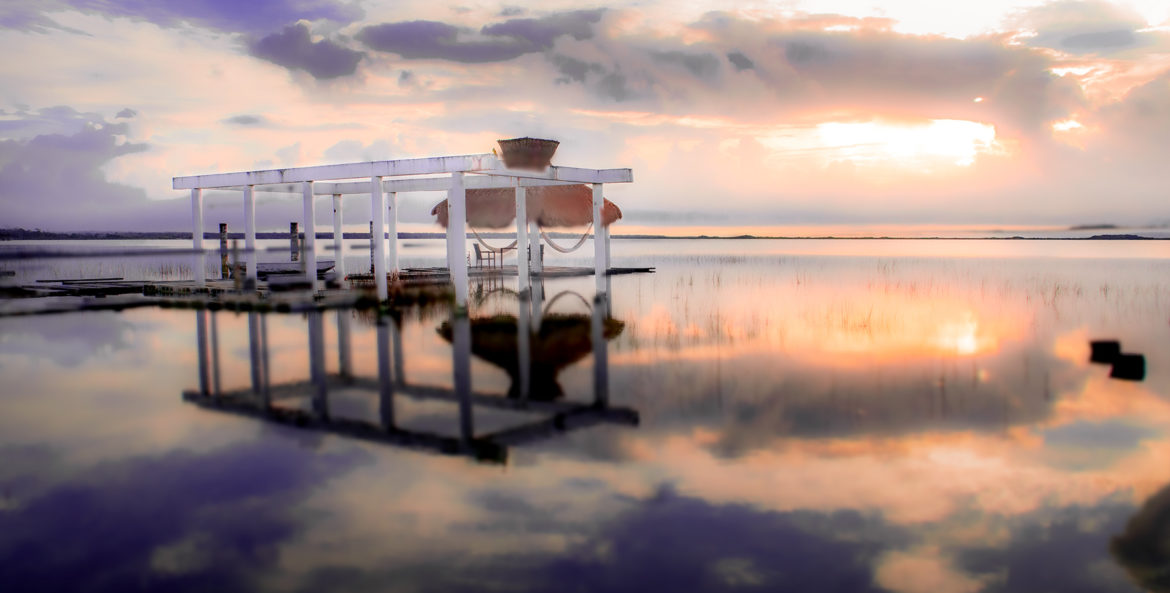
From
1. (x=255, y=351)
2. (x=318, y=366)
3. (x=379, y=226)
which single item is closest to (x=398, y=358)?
(x=318, y=366)

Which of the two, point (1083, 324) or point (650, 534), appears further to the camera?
point (1083, 324)

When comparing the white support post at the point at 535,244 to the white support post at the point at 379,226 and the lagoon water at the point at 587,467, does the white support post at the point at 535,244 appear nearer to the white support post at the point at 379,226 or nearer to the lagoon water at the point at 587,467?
the white support post at the point at 379,226

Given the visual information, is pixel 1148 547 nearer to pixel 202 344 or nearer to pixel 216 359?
pixel 216 359

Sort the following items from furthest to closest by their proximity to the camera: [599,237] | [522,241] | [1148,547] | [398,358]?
1. [599,237]
2. [522,241]
3. [398,358]
4. [1148,547]

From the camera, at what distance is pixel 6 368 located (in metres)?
10.1

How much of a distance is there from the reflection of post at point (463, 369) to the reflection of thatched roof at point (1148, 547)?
4.02m

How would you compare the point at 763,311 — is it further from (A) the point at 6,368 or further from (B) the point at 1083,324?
(A) the point at 6,368

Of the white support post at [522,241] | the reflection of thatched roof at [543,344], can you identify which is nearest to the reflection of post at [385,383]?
the reflection of thatched roof at [543,344]

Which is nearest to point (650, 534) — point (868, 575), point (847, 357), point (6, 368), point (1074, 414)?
point (868, 575)

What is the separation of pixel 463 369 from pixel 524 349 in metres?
1.60

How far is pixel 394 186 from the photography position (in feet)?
66.2

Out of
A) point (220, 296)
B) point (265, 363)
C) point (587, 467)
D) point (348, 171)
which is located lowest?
point (587, 467)

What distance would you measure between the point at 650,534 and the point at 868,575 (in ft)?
3.43

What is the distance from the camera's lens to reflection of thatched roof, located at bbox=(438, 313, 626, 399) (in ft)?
29.4
